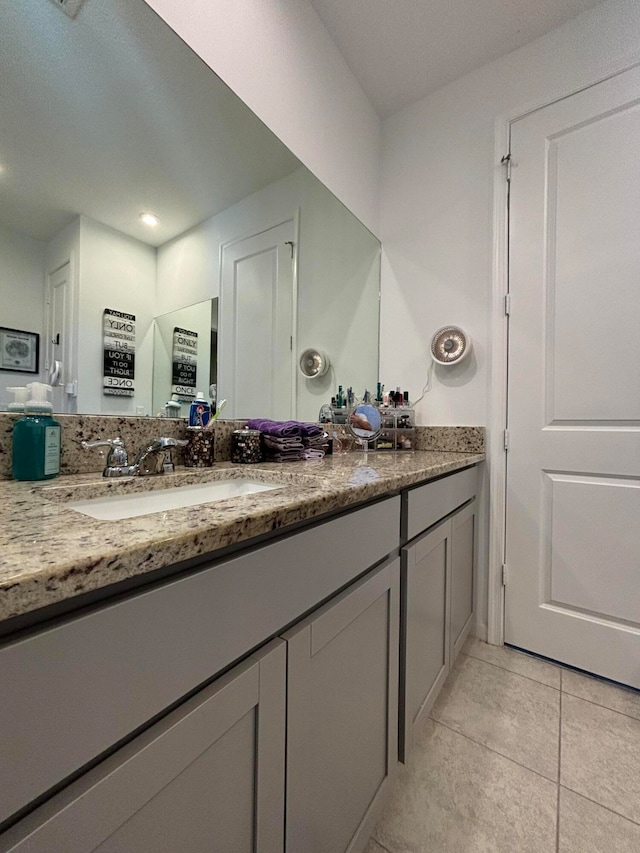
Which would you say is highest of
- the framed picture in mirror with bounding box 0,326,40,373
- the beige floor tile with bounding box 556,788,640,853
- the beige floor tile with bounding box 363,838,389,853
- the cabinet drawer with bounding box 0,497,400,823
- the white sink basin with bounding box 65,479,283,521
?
the framed picture in mirror with bounding box 0,326,40,373

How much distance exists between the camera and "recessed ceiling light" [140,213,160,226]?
0.96 meters

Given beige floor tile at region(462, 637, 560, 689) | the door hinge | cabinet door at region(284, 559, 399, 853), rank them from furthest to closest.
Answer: the door hinge → beige floor tile at region(462, 637, 560, 689) → cabinet door at region(284, 559, 399, 853)

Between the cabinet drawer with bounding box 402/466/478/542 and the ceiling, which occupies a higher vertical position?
the ceiling

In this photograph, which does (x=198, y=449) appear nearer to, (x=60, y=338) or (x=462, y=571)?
(x=60, y=338)

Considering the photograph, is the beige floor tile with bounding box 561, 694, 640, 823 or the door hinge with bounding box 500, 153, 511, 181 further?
the door hinge with bounding box 500, 153, 511, 181

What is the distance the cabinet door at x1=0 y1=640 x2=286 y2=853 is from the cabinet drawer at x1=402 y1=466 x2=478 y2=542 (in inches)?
19.7

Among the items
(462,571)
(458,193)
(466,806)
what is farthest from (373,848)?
(458,193)

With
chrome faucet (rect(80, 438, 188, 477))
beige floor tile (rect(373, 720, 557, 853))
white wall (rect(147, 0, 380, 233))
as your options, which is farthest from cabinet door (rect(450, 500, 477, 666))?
white wall (rect(147, 0, 380, 233))

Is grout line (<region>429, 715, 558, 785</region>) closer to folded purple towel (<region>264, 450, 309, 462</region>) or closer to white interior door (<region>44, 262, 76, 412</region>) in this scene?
→ folded purple towel (<region>264, 450, 309, 462</region>)

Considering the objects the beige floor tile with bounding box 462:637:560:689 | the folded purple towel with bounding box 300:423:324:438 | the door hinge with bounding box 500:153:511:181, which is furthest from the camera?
the door hinge with bounding box 500:153:511:181

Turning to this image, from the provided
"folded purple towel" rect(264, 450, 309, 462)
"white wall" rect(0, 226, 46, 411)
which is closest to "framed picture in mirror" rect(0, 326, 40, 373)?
"white wall" rect(0, 226, 46, 411)

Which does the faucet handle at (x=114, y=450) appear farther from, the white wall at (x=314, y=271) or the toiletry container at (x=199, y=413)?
the white wall at (x=314, y=271)

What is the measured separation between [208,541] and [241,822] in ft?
1.29

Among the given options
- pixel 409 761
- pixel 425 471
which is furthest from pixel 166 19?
pixel 409 761
